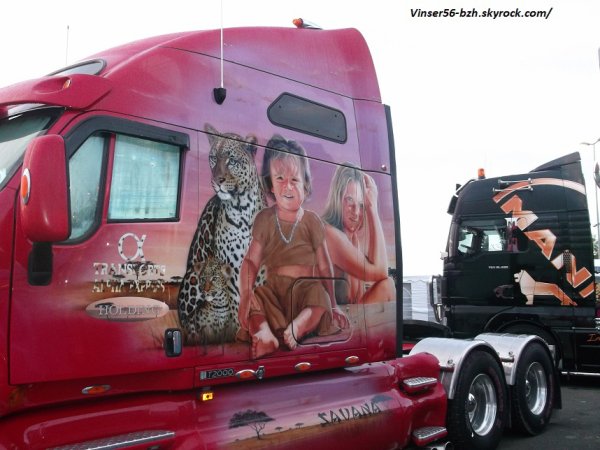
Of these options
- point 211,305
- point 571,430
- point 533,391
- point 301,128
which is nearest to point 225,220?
point 211,305

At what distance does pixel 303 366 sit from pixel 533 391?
13.4 feet

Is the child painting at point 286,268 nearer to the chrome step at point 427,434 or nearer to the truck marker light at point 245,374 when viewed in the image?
the truck marker light at point 245,374

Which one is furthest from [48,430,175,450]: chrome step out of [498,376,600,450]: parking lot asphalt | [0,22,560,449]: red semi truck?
[498,376,600,450]: parking lot asphalt

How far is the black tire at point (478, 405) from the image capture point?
614cm

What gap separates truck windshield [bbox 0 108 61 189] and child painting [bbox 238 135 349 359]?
148 centimetres

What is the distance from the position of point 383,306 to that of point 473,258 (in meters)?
5.55

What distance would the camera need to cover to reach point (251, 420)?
434cm

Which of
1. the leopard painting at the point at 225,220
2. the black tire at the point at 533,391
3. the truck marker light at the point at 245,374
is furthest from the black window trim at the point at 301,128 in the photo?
the black tire at the point at 533,391

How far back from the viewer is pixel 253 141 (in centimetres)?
454

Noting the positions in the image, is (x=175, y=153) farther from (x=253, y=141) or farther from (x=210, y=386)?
(x=210, y=386)

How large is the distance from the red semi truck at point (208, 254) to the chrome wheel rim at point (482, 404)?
404 millimetres

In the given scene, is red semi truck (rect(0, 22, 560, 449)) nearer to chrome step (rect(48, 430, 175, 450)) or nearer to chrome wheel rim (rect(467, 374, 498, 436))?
chrome step (rect(48, 430, 175, 450))

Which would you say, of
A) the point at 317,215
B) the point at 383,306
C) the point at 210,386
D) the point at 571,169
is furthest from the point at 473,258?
the point at 210,386

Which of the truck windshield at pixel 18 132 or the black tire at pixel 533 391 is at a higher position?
the truck windshield at pixel 18 132
